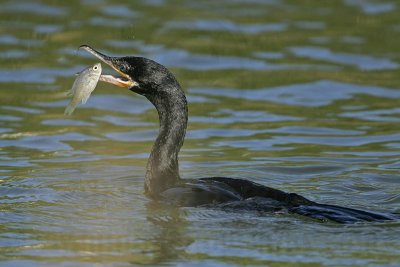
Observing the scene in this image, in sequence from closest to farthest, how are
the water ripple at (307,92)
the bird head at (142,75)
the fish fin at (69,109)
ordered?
the fish fin at (69,109), the bird head at (142,75), the water ripple at (307,92)

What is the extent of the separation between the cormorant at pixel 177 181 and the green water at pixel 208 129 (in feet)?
0.55

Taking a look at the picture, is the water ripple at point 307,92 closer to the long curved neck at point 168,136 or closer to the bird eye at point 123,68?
the long curved neck at point 168,136

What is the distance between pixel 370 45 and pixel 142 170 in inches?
300

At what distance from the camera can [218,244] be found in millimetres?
9805

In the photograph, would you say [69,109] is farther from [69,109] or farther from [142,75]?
[142,75]

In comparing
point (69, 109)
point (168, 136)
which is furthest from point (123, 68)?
point (168, 136)

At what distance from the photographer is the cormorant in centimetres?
1059

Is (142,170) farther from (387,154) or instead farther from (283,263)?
(283,263)

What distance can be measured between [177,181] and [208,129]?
383 cm

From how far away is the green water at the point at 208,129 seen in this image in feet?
32.4

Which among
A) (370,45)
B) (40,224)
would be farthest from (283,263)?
(370,45)

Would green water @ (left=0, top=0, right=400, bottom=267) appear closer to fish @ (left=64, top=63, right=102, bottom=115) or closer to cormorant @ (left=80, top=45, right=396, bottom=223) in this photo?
cormorant @ (left=80, top=45, right=396, bottom=223)

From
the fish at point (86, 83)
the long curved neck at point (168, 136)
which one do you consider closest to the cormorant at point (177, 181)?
the long curved neck at point (168, 136)

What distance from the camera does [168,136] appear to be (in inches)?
465
